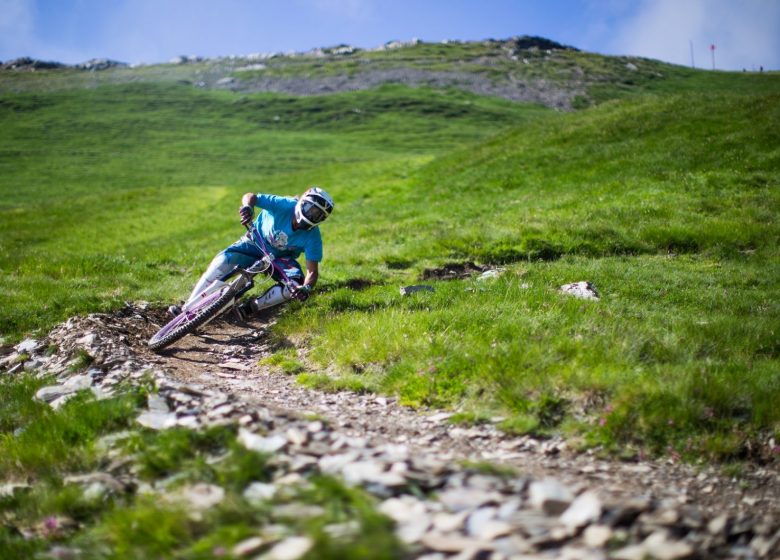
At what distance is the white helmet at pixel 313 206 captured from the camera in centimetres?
1170

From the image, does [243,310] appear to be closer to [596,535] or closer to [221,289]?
[221,289]

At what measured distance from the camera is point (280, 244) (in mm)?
12219

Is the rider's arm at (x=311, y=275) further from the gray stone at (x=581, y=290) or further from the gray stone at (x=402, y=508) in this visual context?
the gray stone at (x=402, y=508)

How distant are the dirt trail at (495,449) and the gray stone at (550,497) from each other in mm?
378

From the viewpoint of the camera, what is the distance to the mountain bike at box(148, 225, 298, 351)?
34.9ft

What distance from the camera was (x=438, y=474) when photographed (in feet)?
16.0

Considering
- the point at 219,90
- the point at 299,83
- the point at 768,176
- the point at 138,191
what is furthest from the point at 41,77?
the point at 768,176

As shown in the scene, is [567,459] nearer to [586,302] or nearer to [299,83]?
[586,302]

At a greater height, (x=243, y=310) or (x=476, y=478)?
(x=243, y=310)

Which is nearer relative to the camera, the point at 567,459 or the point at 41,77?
the point at 567,459

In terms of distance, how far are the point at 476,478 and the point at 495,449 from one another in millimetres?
1713

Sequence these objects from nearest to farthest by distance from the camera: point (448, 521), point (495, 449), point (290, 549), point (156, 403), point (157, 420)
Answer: point (290, 549) → point (448, 521) → point (495, 449) → point (157, 420) → point (156, 403)

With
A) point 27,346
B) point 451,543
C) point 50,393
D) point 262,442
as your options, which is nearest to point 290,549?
point 451,543

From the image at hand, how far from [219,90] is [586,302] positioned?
517ft
